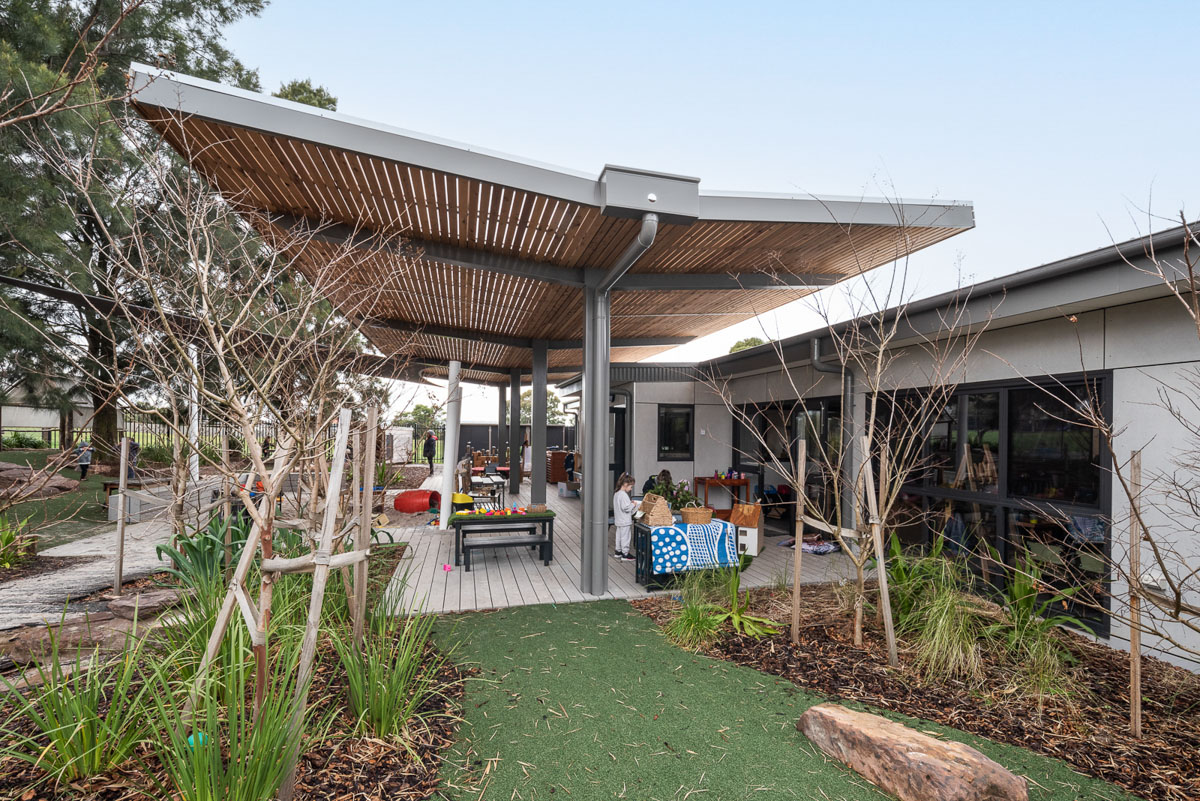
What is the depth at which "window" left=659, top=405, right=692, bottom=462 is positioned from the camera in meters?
10.7

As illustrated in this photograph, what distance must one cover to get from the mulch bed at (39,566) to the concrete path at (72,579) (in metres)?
0.11

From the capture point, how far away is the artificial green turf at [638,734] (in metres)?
2.62

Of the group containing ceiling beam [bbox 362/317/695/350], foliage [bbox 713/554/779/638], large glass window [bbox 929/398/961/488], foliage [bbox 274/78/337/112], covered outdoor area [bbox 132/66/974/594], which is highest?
foliage [bbox 274/78/337/112]

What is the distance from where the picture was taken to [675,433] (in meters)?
10.7

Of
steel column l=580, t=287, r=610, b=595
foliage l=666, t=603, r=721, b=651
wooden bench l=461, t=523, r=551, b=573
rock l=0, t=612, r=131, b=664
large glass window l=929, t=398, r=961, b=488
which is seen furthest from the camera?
wooden bench l=461, t=523, r=551, b=573

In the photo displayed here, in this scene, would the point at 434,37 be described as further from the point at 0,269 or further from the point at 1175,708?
the point at 1175,708

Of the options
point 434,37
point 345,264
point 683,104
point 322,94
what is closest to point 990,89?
point 683,104

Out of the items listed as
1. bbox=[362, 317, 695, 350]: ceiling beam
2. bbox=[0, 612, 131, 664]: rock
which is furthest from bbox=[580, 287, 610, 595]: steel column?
bbox=[362, 317, 695, 350]: ceiling beam

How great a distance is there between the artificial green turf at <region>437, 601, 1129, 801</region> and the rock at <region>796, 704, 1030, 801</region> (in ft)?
0.29

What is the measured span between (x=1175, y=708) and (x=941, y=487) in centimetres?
292

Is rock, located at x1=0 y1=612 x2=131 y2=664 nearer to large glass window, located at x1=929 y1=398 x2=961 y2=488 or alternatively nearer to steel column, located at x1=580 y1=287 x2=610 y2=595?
steel column, located at x1=580 y1=287 x2=610 y2=595

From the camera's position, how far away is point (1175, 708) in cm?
343

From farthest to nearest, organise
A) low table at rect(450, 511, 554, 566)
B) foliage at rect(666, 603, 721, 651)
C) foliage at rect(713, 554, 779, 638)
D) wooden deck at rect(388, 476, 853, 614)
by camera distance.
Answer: low table at rect(450, 511, 554, 566) → wooden deck at rect(388, 476, 853, 614) → foliage at rect(713, 554, 779, 638) → foliage at rect(666, 603, 721, 651)

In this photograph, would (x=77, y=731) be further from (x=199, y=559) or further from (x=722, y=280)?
(x=722, y=280)
